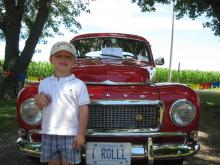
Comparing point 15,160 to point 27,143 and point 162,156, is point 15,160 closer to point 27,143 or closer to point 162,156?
point 27,143

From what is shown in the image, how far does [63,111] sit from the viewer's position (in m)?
4.07

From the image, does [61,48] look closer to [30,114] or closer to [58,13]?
[30,114]

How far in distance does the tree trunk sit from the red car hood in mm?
8415

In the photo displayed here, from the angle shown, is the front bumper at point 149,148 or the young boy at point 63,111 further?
the front bumper at point 149,148

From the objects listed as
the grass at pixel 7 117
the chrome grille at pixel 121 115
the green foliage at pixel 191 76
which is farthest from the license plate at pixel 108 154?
the green foliage at pixel 191 76

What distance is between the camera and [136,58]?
6.96 m

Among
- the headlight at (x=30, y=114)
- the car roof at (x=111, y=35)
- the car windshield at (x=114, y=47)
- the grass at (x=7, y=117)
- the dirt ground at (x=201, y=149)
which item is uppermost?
the car roof at (x=111, y=35)

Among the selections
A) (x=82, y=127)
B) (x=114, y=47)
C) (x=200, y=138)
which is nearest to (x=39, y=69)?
(x=200, y=138)

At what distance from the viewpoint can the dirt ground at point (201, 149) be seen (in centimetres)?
626

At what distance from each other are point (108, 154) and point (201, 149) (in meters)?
3.05

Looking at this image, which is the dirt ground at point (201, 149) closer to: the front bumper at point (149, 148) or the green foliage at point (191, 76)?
the front bumper at point (149, 148)

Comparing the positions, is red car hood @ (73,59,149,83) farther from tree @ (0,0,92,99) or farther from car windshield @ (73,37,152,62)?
tree @ (0,0,92,99)

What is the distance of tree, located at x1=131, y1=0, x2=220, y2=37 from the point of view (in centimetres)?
1370

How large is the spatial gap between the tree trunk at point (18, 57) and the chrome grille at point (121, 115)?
9691 millimetres
